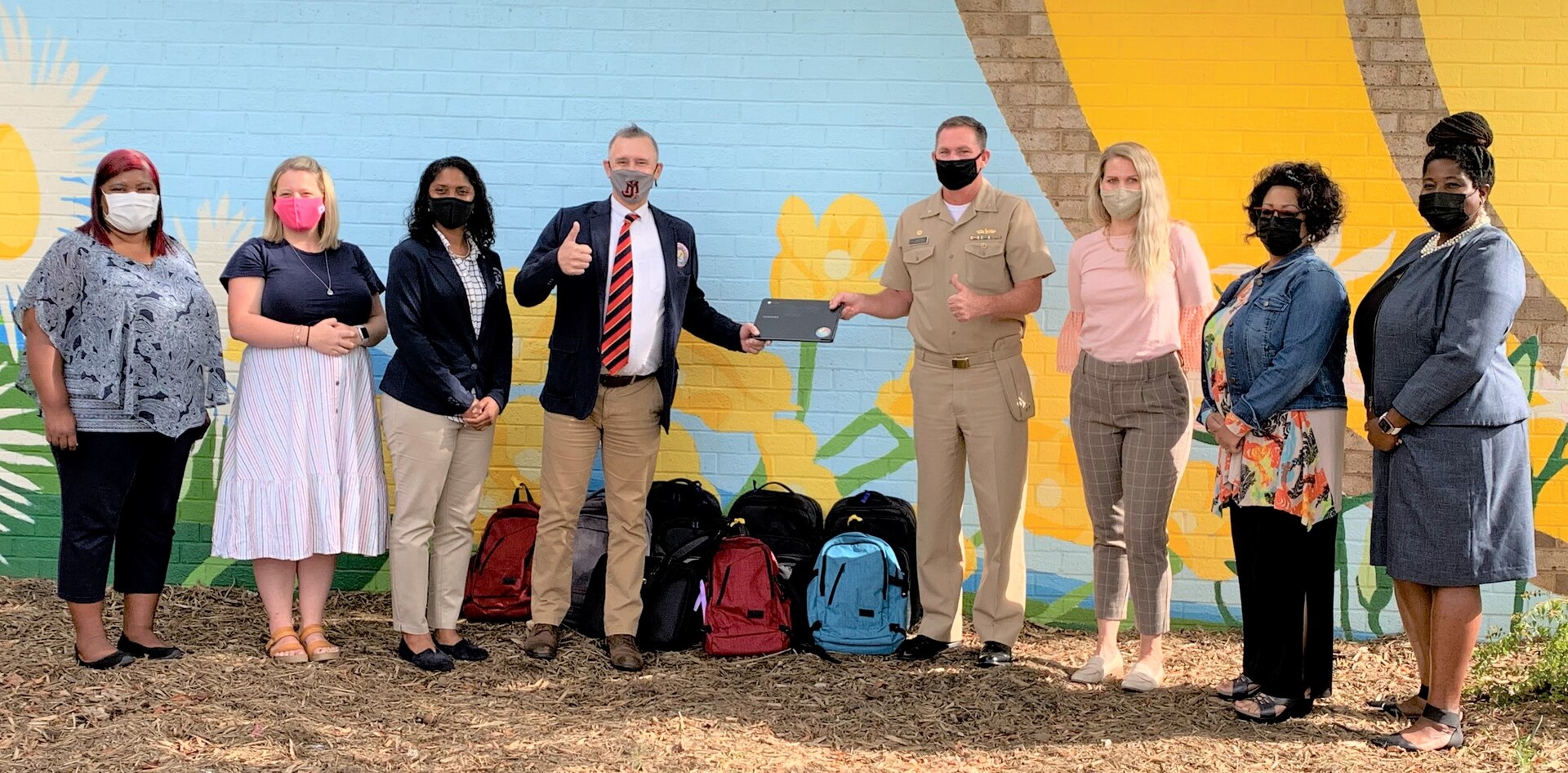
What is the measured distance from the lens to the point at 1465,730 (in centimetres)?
435

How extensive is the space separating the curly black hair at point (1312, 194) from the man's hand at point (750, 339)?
1.88 m

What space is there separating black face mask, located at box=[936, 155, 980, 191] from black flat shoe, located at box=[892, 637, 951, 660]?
5.81ft

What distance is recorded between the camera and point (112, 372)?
4.51m

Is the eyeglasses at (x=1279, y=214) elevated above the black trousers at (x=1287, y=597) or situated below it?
above

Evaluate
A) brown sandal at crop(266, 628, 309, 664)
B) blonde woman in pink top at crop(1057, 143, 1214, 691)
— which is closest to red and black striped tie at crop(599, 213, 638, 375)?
brown sandal at crop(266, 628, 309, 664)

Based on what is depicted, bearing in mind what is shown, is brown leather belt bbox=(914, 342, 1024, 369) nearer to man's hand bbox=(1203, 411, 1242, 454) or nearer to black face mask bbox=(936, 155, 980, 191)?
black face mask bbox=(936, 155, 980, 191)

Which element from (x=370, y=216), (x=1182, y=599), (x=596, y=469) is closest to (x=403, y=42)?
(x=370, y=216)

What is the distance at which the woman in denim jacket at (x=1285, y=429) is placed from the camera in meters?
4.22

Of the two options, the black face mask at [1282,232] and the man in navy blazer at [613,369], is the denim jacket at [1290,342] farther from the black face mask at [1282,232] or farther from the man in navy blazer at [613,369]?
the man in navy blazer at [613,369]

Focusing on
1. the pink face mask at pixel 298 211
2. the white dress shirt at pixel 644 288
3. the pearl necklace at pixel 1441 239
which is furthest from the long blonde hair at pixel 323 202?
the pearl necklace at pixel 1441 239

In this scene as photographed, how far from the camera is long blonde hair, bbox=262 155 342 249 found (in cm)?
474

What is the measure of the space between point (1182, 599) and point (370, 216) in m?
3.93

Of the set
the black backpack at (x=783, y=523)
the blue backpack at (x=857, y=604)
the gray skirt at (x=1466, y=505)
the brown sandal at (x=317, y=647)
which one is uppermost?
the gray skirt at (x=1466, y=505)

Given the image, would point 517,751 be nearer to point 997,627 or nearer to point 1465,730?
point 997,627
